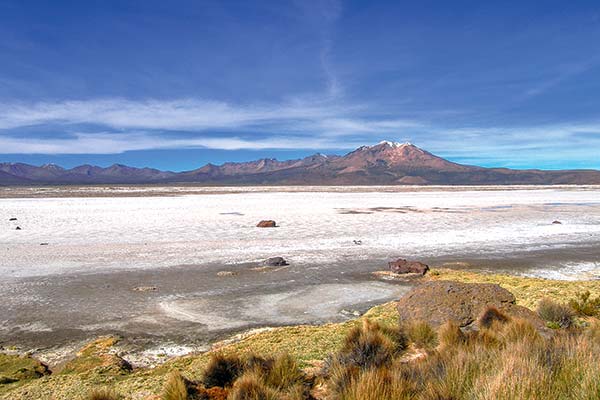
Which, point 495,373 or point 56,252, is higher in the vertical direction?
point 495,373

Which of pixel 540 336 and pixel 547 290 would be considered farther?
pixel 547 290

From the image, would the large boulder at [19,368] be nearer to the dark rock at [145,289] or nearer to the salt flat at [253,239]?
the dark rock at [145,289]

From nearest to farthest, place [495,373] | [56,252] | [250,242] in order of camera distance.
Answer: [495,373]
[56,252]
[250,242]

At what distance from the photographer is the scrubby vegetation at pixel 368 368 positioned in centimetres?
376

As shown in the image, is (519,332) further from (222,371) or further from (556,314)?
(222,371)

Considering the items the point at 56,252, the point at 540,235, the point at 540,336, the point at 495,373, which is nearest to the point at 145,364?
the point at 495,373

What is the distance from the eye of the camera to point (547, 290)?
913cm

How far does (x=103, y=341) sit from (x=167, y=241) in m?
12.4

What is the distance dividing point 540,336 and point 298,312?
4746 millimetres

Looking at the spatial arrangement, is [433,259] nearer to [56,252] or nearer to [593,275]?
[593,275]

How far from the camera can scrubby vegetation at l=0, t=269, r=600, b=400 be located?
376 cm

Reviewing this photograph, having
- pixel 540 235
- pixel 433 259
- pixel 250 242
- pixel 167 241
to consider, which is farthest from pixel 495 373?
pixel 540 235

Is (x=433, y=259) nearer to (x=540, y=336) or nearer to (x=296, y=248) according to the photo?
(x=296, y=248)

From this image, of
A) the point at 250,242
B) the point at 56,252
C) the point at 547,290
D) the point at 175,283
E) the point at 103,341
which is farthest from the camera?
the point at 250,242
